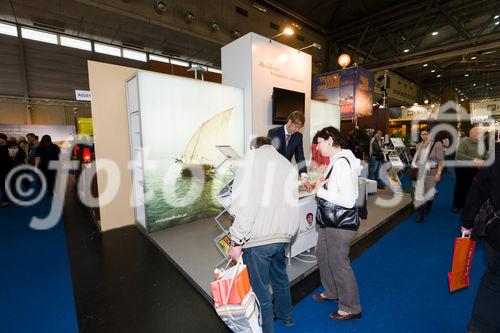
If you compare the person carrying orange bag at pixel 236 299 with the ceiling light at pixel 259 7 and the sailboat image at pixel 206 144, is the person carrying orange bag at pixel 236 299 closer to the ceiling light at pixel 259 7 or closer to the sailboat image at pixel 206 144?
the sailboat image at pixel 206 144

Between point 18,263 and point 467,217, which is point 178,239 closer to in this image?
point 18,263

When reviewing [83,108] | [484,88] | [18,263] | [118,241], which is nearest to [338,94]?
[118,241]

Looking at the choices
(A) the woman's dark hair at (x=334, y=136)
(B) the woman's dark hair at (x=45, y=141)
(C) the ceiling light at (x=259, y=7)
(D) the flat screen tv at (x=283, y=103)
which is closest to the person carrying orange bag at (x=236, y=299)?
(A) the woman's dark hair at (x=334, y=136)

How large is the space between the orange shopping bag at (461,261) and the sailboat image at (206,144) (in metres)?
3.19

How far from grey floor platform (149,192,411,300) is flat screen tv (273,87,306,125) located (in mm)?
2079

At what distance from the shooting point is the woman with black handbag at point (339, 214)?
5.30 feet

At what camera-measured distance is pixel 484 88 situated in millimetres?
20453

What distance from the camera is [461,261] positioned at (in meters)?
1.82

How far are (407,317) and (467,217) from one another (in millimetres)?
916

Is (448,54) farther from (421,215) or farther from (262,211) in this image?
(262,211)

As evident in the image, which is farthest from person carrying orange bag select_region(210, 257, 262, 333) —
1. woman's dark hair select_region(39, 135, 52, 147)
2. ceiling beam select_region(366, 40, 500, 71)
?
ceiling beam select_region(366, 40, 500, 71)

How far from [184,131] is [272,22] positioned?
706 centimetres

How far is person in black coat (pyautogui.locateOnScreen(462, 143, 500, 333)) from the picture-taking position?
1.38 m

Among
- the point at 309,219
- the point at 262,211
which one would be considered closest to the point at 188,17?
the point at 309,219
